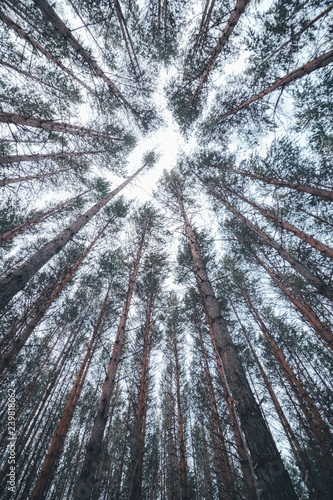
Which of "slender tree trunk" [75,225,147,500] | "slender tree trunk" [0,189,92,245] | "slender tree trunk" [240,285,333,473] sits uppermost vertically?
"slender tree trunk" [0,189,92,245]

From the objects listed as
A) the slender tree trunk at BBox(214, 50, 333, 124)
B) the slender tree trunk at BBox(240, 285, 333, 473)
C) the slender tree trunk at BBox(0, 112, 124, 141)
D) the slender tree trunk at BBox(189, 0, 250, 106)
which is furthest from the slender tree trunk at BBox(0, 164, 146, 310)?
the slender tree trunk at BBox(240, 285, 333, 473)

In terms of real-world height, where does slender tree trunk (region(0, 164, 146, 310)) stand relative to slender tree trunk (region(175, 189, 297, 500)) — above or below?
above

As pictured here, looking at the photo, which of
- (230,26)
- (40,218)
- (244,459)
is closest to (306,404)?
(244,459)

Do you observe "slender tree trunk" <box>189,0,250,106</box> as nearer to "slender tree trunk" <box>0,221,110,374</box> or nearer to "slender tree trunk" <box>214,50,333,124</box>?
"slender tree trunk" <box>214,50,333,124</box>

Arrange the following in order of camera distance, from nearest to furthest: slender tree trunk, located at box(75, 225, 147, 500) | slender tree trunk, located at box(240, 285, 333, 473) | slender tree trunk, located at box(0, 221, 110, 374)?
slender tree trunk, located at box(75, 225, 147, 500), slender tree trunk, located at box(0, 221, 110, 374), slender tree trunk, located at box(240, 285, 333, 473)

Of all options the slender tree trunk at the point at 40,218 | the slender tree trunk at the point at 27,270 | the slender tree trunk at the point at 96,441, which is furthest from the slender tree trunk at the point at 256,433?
the slender tree trunk at the point at 40,218

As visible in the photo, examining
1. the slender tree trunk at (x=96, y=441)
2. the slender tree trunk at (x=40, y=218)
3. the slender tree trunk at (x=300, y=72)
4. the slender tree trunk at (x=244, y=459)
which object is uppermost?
the slender tree trunk at (x=40, y=218)

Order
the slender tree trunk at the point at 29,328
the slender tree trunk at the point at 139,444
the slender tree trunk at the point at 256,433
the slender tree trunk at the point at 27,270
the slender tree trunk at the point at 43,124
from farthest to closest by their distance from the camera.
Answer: the slender tree trunk at the point at 29,328 → the slender tree trunk at the point at 139,444 → the slender tree trunk at the point at 43,124 → the slender tree trunk at the point at 27,270 → the slender tree trunk at the point at 256,433

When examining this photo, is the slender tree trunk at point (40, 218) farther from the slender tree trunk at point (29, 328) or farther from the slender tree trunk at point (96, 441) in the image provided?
the slender tree trunk at point (96, 441)

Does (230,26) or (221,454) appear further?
(221,454)

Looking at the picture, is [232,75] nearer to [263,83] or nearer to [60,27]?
[263,83]

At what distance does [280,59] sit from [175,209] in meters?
5.49

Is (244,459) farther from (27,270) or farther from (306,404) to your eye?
(306,404)

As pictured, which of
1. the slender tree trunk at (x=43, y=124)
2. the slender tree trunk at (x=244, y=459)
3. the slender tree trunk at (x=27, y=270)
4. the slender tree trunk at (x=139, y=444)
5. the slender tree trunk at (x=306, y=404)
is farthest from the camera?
the slender tree trunk at (x=306, y=404)
